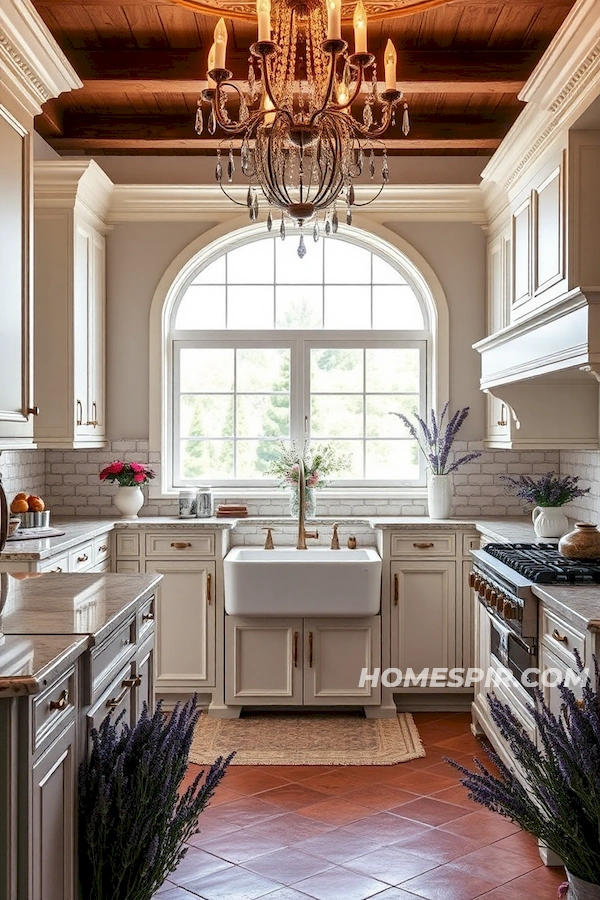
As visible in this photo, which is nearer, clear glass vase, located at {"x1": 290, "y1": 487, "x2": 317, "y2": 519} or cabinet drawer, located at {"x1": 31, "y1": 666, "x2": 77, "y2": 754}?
cabinet drawer, located at {"x1": 31, "y1": 666, "x2": 77, "y2": 754}

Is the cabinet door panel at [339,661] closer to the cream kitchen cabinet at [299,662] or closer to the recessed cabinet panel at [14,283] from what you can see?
the cream kitchen cabinet at [299,662]

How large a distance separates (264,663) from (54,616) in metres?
2.46

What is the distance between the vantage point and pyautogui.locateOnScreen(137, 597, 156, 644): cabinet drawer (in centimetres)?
289

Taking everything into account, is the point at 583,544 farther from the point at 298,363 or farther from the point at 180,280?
the point at 180,280

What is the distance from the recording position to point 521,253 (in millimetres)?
4359

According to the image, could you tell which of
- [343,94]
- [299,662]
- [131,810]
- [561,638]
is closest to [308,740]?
[299,662]

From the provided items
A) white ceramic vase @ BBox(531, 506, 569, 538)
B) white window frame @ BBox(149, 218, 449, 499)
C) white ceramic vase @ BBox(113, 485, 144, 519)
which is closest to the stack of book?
white window frame @ BBox(149, 218, 449, 499)

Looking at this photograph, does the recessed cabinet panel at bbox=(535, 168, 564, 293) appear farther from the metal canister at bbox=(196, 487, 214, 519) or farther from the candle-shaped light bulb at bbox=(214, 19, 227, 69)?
the metal canister at bbox=(196, 487, 214, 519)

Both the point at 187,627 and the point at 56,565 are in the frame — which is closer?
the point at 56,565

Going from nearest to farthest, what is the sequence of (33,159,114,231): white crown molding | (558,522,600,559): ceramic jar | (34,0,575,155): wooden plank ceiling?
(558,522,600,559): ceramic jar, (34,0,575,155): wooden plank ceiling, (33,159,114,231): white crown molding

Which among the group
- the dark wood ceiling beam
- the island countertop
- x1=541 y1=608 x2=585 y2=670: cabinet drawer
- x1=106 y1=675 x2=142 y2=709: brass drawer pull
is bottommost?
x1=106 y1=675 x2=142 y2=709: brass drawer pull

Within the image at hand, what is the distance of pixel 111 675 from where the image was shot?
251cm

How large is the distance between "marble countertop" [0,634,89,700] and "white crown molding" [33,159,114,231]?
3.08 meters

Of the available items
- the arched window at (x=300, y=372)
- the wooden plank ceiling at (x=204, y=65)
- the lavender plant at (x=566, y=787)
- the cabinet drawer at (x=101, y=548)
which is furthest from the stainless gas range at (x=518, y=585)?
the wooden plank ceiling at (x=204, y=65)
